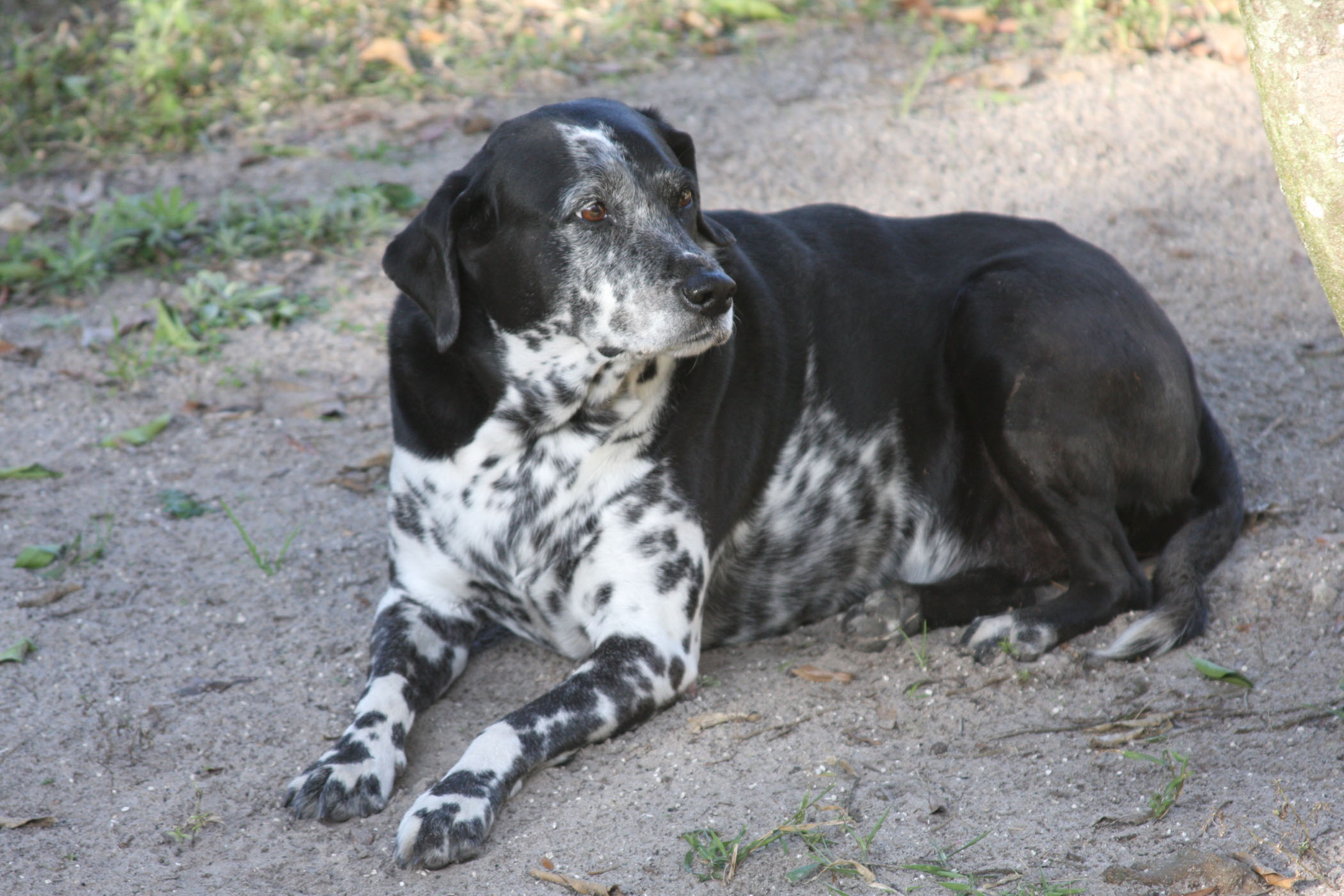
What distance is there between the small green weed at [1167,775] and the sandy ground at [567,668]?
0.08 ft

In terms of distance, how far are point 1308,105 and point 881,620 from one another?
1701 millimetres

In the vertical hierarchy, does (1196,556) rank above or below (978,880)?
above

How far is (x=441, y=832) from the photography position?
259 centimetres

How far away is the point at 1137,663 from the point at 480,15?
18.3 feet

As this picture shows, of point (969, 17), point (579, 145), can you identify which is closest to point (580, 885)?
point (579, 145)

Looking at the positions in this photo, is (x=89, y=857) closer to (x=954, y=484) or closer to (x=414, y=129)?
(x=954, y=484)

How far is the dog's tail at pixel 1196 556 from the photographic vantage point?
3.20m

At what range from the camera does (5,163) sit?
6016mm

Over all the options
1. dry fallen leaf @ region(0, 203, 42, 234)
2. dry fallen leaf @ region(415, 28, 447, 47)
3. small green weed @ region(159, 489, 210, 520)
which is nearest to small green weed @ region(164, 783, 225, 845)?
small green weed @ region(159, 489, 210, 520)

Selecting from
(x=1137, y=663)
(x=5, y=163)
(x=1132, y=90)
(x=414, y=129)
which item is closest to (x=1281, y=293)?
(x=1132, y=90)

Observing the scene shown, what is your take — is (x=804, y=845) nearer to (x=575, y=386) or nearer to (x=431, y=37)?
(x=575, y=386)

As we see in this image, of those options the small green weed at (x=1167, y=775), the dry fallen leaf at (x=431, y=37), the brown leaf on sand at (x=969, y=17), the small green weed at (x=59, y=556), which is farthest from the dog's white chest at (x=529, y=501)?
the brown leaf on sand at (x=969, y=17)

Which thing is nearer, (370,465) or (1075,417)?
(1075,417)

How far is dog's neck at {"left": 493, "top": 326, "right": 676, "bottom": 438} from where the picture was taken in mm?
3029
